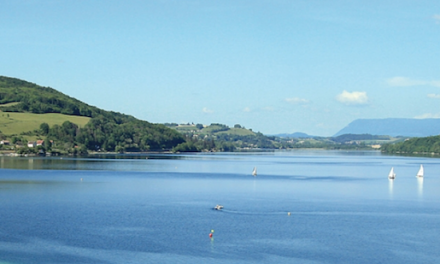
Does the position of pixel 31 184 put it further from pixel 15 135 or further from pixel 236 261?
pixel 15 135

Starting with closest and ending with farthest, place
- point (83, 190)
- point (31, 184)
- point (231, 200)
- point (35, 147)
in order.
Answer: point (231, 200)
point (83, 190)
point (31, 184)
point (35, 147)

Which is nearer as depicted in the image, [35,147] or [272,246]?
[272,246]

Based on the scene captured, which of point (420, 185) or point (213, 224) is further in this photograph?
point (420, 185)

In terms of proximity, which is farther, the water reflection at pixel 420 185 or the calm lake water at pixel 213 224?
the water reflection at pixel 420 185

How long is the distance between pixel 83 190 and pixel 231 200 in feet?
63.1

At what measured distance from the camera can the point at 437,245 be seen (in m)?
39.7

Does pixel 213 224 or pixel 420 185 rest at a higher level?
pixel 420 185

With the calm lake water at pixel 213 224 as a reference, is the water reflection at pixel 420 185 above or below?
above

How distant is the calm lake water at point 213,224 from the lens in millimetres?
35906

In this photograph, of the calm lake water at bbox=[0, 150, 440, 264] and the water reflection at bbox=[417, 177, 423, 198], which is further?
the water reflection at bbox=[417, 177, 423, 198]

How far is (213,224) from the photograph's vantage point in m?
46.1

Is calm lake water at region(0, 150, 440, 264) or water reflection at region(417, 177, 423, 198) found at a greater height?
water reflection at region(417, 177, 423, 198)

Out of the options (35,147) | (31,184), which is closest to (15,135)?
(35,147)

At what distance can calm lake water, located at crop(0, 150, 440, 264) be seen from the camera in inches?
1414
